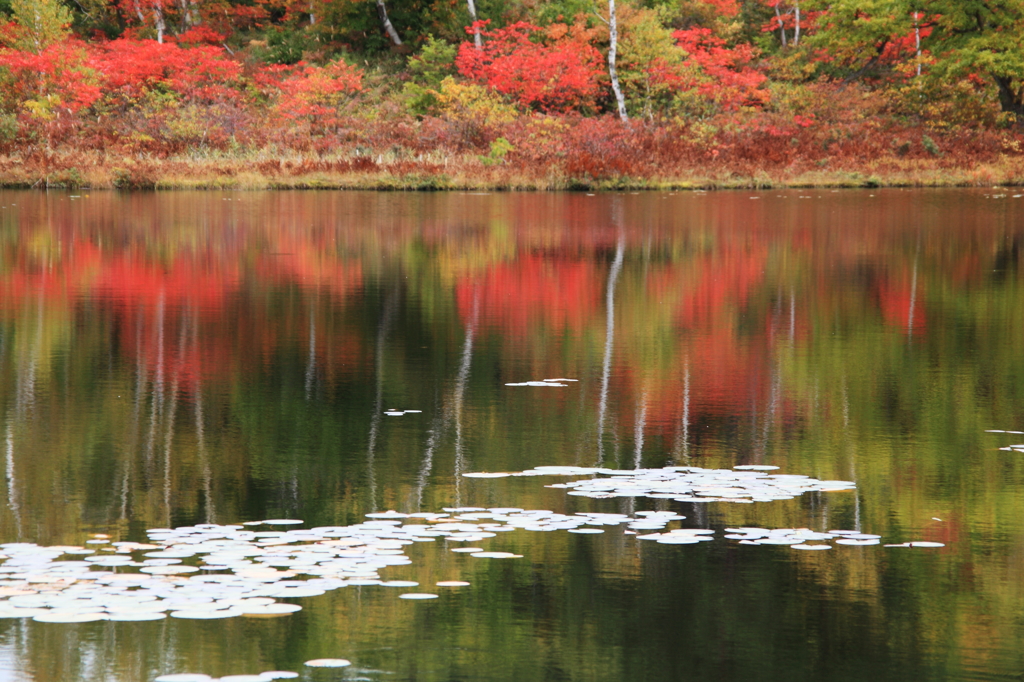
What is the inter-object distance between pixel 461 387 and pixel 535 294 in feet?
20.5

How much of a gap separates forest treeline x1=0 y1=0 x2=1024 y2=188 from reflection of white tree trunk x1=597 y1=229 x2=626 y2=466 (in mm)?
21267

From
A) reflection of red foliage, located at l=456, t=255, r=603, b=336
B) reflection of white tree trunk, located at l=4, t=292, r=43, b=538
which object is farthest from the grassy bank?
reflection of white tree trunk, located at l=4, t=292, r=43, b=538

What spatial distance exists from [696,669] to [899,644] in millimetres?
804

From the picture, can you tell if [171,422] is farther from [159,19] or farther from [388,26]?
[159,19]

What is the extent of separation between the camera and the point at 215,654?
4961 mm

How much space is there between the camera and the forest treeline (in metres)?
44.0

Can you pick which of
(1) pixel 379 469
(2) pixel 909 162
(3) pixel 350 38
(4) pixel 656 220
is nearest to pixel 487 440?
(1) pixel 379 469

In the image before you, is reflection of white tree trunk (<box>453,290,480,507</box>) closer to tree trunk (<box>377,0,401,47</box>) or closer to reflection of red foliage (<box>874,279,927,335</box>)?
reflection of red foliage (<box>874,279,927,335</box>)

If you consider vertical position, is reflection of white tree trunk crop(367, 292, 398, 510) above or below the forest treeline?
below

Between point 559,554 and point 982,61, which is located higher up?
point 982,61

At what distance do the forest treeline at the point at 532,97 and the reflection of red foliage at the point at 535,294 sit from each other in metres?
22.5

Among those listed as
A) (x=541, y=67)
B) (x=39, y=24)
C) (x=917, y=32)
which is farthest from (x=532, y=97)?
(x=39, y=24)

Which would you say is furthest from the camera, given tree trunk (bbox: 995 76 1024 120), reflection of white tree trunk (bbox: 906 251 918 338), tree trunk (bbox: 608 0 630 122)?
tree trunk (bbox: 608 0 630 122)

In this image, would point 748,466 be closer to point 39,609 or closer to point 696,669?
point 696,669
